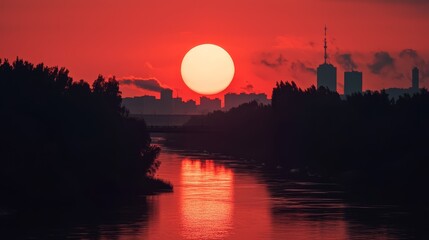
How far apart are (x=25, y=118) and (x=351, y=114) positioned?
61346 millimetres

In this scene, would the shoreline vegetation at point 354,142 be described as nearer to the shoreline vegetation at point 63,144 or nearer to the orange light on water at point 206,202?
A: the orange light on water at point 206,202

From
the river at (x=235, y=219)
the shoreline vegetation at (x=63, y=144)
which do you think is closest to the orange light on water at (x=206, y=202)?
the river at (x=235, y=219)

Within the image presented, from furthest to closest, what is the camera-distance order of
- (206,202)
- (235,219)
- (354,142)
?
(354,142), (206,202), (235,219)

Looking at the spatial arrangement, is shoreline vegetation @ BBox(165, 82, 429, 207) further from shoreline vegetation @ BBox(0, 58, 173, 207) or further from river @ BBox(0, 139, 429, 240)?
shoreline vegetation @ BBox(0, 58, 173, 207)

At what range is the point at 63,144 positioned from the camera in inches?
4419

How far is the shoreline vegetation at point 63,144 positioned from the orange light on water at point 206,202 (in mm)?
5616

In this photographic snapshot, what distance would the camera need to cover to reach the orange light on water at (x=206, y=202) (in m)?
92.8

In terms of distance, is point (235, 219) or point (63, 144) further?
point (63, 144)

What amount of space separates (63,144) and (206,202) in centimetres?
1414

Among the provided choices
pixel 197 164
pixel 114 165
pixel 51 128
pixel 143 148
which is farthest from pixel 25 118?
pixel 197 164

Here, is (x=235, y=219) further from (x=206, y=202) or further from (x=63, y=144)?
(x=63, y=144)

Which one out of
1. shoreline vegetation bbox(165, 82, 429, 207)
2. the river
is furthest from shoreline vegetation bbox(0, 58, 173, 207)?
shoreline vegetation bbox(165, 82, 429, 207)

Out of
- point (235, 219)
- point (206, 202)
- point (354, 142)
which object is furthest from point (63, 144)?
point (354, 142)

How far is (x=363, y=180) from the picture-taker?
135500 mm
